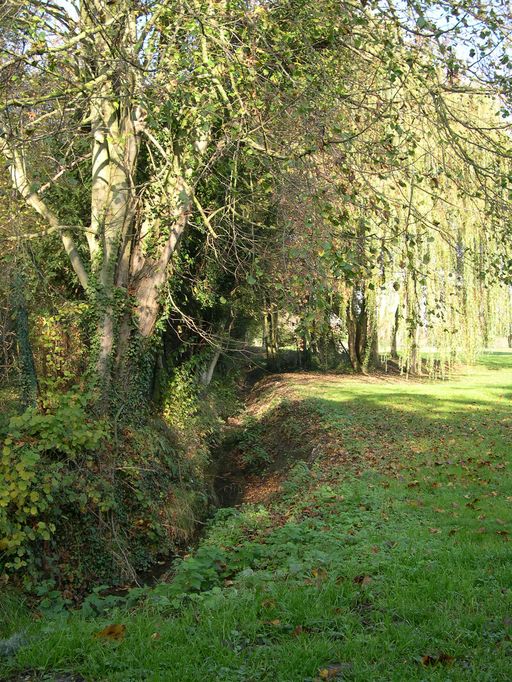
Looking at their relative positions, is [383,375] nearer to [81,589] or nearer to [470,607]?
Result: [81,589]

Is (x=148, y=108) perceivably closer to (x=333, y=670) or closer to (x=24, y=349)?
(x=24, y=349)

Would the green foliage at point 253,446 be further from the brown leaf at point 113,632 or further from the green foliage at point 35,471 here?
the brown leaf at point 113,632

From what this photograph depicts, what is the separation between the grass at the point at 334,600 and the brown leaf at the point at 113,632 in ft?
0.22

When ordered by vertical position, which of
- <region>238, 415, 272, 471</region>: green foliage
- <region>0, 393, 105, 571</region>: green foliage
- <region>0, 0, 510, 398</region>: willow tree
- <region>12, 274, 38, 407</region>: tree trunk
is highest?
<region>0, 0, 510, 398</region>: willow tree

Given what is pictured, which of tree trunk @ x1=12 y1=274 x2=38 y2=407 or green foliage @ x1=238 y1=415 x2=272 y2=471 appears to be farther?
green foliage @ x1=238 y1=415 x2=272 y2=471

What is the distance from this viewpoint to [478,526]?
6723 millimetres

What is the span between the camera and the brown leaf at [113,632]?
4.12 metres

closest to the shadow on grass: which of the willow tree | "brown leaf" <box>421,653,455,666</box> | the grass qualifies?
the grass

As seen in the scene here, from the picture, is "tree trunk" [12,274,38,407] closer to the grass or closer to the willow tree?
the willow tree

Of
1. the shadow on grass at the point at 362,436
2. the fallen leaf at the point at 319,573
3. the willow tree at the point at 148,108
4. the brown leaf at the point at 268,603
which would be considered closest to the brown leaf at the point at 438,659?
the brown leaf at the point at 268,603

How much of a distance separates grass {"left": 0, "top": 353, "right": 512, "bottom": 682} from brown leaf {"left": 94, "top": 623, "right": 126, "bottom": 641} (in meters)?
0.07

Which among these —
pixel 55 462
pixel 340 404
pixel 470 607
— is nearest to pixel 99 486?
pixel 55 462

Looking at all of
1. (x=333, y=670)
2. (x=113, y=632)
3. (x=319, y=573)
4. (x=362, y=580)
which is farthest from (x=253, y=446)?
(x=333, y=670)

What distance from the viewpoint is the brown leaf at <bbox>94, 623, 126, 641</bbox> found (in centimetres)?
412
